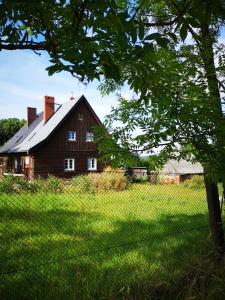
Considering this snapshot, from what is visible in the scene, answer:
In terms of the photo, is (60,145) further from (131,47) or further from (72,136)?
(131,47)

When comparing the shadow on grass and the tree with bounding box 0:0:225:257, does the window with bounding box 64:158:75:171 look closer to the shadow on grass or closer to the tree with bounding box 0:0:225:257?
the shadow on grass

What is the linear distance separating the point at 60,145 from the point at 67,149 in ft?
2.62

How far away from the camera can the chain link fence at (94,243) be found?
4.82 meters

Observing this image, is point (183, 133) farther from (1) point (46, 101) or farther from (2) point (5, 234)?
(1) point (46, 101)

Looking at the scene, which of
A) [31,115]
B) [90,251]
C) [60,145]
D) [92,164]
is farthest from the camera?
[31,115]

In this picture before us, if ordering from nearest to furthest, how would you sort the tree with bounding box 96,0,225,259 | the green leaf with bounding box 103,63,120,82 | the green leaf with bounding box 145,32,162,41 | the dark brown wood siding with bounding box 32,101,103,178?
the green leaf with bounding box 145,32,162,41 → the green leaf with bounding box 103,63,120,82 → the tree with bounding box 96,0,225,259 → the dark brown wood siding with bounding box 32,101,103,178

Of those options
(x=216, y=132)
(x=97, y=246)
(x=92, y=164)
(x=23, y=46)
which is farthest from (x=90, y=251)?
(x=92, y=164)

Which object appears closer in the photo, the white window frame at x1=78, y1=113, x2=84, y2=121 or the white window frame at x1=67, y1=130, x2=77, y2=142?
the white window frame at x1=67, y1=130, x2=77, y2=142

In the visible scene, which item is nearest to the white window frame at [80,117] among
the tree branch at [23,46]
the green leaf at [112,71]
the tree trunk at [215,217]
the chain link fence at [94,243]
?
the chain link fence at [94,243]

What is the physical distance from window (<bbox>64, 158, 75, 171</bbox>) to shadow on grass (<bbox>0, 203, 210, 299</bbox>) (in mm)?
20962

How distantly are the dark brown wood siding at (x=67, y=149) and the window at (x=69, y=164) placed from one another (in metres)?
0.28

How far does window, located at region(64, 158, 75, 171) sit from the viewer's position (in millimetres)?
31789

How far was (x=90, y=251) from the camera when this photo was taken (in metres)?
6.69

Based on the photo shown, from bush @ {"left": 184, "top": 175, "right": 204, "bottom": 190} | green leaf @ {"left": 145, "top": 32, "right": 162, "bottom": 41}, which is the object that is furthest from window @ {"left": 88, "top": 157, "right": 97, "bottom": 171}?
green leaf @ {"left": 145, "top": 32, "right": 162, "bottom": 41}
